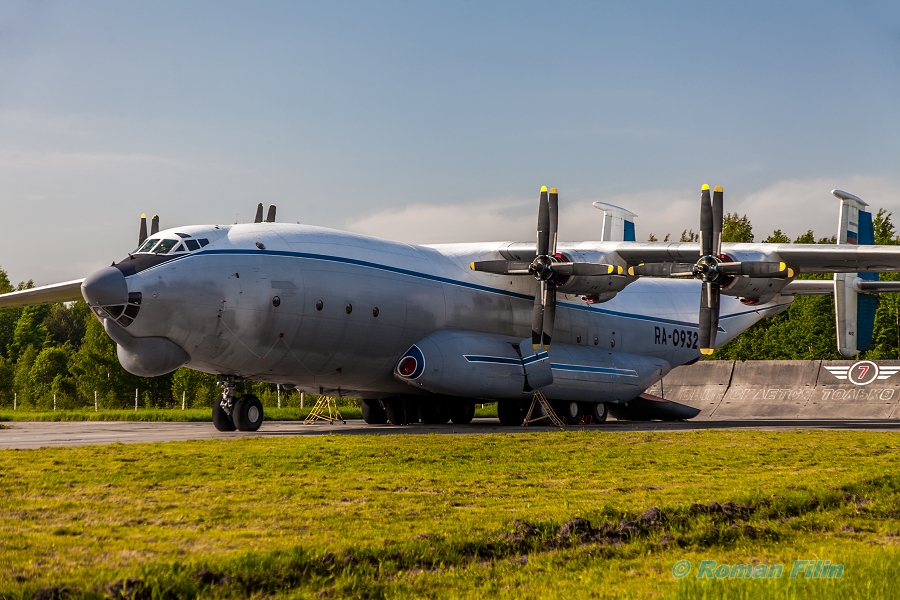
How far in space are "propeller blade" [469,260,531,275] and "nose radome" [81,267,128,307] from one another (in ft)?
32.6

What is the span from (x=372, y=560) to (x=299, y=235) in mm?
16742

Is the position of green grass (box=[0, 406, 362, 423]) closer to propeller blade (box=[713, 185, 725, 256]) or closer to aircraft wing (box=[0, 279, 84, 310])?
aircraft wing (box=[0, 279, 84, 310])

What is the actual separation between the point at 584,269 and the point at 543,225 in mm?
1696

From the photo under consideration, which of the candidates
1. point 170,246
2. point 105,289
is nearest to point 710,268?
point 170,246

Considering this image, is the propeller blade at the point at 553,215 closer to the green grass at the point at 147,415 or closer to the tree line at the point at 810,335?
the green grass at the point at 147,415

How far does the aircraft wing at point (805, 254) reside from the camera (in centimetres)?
2428

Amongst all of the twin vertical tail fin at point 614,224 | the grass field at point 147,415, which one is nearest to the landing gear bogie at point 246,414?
the grass field at point 147,415

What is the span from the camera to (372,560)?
617 centimetres

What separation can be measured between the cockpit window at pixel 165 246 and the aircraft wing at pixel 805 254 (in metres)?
12.9

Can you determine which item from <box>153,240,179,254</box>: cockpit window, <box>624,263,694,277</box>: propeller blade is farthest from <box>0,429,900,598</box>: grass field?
<box>624,263,694,277</box>: propeller blade

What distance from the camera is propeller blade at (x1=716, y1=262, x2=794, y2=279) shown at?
2361 cm

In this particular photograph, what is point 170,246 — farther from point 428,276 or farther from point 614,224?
point 614,224

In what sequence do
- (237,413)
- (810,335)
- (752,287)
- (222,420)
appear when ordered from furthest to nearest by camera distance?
(810,335), (752,287), (222,420), (237,413)

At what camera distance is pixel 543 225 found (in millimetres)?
24688
